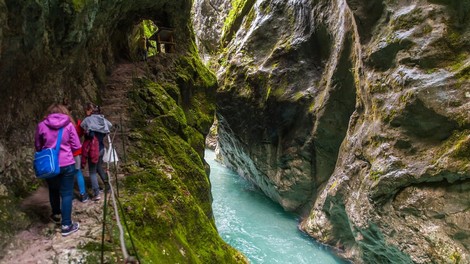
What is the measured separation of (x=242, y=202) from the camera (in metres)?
17.9

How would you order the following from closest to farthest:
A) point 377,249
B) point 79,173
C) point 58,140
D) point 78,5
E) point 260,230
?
point 58,140, point 79,173, point 78,5, point 377,249, point 260,230

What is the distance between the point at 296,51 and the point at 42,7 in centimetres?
1223

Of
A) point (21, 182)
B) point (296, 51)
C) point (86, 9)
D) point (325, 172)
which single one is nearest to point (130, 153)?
point (21, 182)

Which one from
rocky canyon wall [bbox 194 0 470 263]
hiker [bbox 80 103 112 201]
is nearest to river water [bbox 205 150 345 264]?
rocky canyon wall [bbox 194 0 470 263]

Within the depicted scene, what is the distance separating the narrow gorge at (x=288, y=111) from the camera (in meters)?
5.15

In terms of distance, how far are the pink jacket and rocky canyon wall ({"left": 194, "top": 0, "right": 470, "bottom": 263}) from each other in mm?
7638

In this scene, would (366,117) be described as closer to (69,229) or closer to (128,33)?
(69,229)

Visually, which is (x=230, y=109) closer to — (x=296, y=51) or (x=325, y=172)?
(x=296, y=51)

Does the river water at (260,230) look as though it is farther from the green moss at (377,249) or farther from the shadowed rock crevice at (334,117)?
→ the shadowed rock crevice at (334,117)

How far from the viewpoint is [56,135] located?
4.29 meters

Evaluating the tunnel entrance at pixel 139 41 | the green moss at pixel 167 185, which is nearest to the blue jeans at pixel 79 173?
the green moss at pixel 167 185

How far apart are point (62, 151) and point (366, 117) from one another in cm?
881

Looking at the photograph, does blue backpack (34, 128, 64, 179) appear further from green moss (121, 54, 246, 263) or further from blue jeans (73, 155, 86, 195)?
green moss (121, 54, 246, 263)

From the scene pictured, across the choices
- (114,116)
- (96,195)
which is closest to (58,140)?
(96,195)
